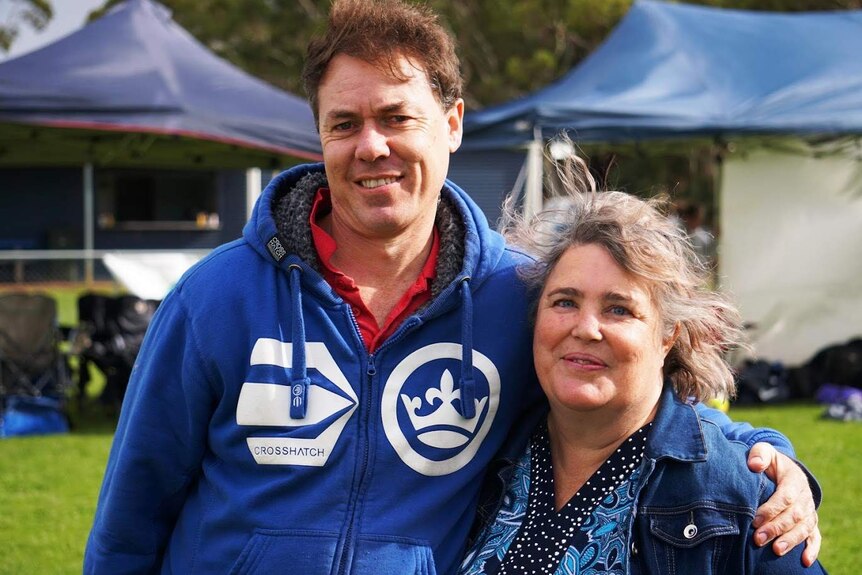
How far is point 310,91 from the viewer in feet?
8.36

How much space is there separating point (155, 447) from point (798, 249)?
8.84 meters

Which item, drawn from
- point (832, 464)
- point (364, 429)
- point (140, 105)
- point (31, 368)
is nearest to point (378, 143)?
point (364, 429)

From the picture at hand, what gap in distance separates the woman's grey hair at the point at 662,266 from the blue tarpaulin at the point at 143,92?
6598mm

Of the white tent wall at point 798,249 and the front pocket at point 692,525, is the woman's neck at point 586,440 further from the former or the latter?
the white tent wall at point 798,249

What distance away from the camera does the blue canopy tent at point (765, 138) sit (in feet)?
31.3

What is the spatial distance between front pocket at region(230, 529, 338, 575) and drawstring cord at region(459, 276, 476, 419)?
1.36ft

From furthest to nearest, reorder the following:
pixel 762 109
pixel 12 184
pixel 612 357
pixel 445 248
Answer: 1. pixel 12 184
2. pixel 762 109
3. pixel 445 248
4. pixel 612 357

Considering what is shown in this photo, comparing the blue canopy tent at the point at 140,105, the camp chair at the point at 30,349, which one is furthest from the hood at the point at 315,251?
the camp chair at the point at 30,349

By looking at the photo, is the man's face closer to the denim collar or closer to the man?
the man

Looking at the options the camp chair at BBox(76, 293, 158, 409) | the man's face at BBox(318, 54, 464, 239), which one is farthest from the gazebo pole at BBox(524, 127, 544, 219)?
the camp chair at BBox(76, 293, 158, 409)

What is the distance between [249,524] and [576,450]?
2.44 ft

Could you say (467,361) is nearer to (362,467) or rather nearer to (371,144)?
(362,467)

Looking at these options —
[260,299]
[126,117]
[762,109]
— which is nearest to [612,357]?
[260,299]

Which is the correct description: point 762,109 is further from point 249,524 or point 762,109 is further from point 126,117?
point 249,524
